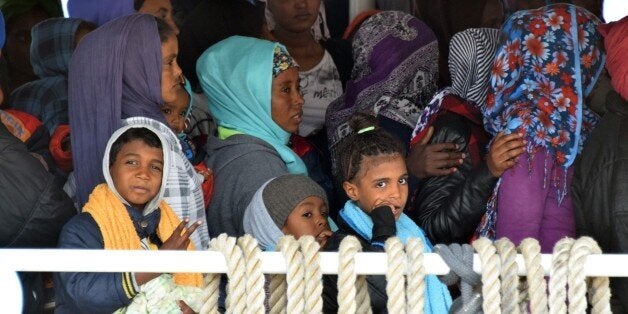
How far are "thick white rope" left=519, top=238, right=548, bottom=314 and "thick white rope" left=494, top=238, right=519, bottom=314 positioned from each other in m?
0.02

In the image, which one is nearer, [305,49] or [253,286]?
[253,286]

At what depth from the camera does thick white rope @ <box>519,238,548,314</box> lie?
7.23 ft

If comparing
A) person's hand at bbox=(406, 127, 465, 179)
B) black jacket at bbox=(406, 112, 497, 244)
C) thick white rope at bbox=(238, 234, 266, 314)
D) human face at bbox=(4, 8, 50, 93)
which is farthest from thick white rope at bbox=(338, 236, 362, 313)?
human face at bbox=(4, 8, 50, 93)

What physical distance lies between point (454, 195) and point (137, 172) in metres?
0.96

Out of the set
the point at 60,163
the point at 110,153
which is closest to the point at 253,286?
the point at 110,153

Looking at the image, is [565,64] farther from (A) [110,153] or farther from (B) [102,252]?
(B) [102,252]

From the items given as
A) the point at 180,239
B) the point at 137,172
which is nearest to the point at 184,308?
the point at 180,239

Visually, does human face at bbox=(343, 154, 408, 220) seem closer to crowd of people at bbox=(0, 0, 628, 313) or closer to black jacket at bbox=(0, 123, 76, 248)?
crowd of people at bbox=(0, 0, 628, 313)

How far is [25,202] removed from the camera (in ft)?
9.89

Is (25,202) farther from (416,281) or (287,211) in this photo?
(416,281)

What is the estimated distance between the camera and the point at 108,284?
9.39 feet

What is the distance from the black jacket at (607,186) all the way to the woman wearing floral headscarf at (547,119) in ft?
0.28

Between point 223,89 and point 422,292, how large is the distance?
77.0 inches

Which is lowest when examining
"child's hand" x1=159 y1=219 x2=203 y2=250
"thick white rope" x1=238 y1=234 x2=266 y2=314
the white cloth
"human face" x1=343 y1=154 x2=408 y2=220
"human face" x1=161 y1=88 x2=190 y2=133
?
the white cloth
